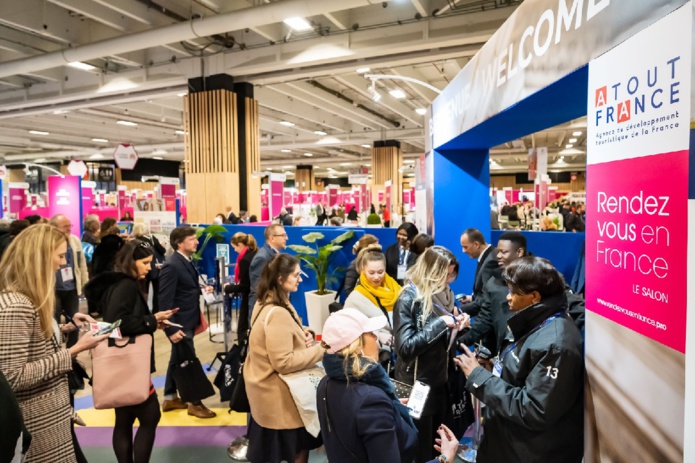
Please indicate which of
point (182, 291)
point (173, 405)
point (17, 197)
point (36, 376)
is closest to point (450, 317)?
point (36, 376)

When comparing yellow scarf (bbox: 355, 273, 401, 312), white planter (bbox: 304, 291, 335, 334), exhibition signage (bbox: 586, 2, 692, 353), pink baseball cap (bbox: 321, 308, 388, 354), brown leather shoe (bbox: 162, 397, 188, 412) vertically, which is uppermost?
exhibition signage (bbox: 586, 2, 692, 353)

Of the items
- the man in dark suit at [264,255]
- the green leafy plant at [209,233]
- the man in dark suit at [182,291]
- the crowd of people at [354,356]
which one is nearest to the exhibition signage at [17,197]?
the green leafy plant at [209,233]

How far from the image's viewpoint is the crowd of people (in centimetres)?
172

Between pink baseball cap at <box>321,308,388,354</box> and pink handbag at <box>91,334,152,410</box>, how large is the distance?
130cm

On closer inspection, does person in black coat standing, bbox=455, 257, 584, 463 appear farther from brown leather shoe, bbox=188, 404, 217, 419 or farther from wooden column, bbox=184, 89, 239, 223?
wooden column, bbox=184, 89, 239, 223

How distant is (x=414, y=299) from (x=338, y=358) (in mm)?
901

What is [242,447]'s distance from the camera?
3.40 meters

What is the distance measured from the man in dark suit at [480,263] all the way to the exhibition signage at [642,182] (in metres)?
1.98

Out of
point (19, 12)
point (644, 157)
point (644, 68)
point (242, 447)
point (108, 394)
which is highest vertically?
point (19, 12)

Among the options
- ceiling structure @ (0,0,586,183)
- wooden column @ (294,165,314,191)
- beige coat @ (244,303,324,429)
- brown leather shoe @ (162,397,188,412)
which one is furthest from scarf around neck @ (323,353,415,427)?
wooden column @ (294,165,314,191)

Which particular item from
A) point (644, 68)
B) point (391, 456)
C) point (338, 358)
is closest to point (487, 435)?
point (391, 456)

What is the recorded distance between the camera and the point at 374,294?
3.47 meters

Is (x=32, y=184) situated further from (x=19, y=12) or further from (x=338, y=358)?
(x=338, y=358)

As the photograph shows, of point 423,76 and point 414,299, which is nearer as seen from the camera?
point 414,299
